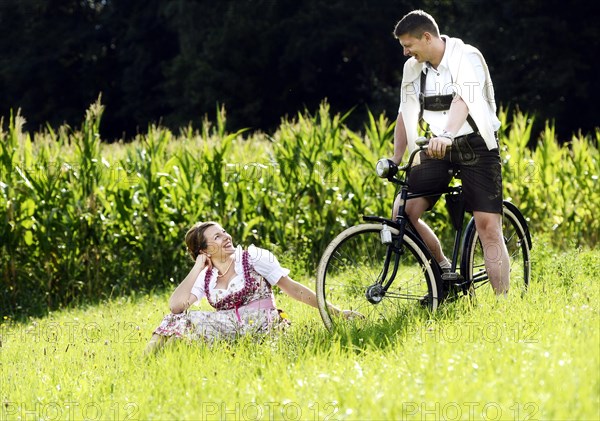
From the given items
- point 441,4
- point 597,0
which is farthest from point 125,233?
point 441,4

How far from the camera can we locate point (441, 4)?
3178 centimetres

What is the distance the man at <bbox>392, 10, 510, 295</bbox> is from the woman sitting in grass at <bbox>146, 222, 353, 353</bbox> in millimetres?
903

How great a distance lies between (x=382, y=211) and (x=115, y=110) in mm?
28776

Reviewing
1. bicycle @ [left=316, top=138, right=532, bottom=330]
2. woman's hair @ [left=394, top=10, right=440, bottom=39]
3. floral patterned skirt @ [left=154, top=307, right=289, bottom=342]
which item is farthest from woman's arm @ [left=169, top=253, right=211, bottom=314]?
woman's hair @ [left=394, top=10, right=440, bottom=39]

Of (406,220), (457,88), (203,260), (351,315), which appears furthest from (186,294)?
(457,88)

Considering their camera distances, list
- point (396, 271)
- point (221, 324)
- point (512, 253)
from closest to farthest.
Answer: point (396, 271)
point (221, 324)
point (512, 253)

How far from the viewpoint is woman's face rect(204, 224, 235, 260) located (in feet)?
17.3

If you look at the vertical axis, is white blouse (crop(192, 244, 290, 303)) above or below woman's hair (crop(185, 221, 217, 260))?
below

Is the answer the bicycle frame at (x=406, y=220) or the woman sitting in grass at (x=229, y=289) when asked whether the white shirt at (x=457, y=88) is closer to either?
the bicycle frame at (x=406, y=220)

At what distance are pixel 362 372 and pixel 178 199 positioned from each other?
16.7 ft

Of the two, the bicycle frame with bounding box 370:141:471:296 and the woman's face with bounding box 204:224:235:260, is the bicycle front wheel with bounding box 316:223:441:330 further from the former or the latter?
the woman's face with bounding box 204:224:235:260

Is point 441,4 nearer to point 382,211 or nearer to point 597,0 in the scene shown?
point 597,0

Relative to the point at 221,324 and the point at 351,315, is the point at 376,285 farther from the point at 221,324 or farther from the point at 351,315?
the point at 221,324

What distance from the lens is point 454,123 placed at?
4914 millimetres
